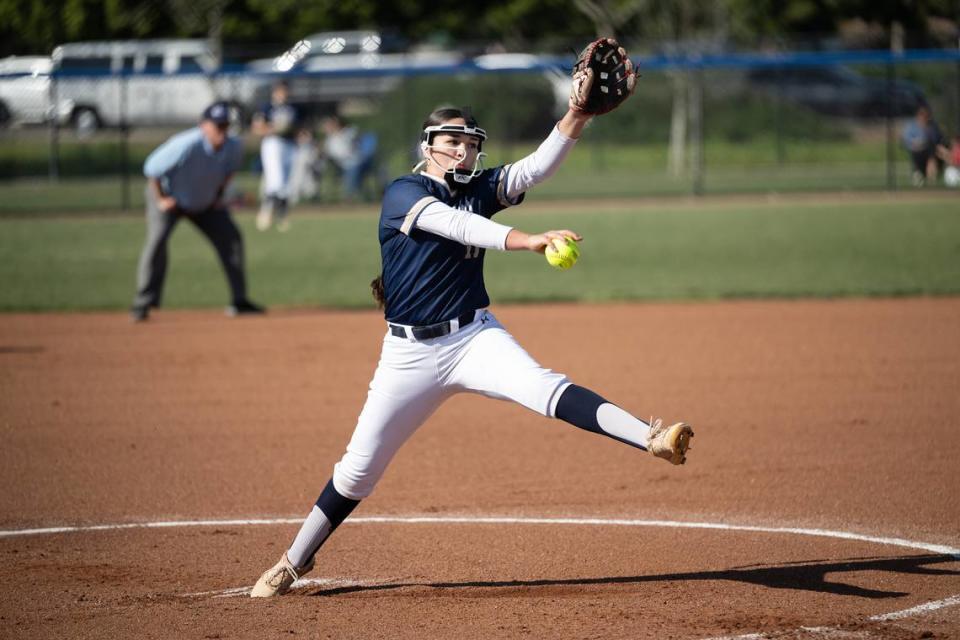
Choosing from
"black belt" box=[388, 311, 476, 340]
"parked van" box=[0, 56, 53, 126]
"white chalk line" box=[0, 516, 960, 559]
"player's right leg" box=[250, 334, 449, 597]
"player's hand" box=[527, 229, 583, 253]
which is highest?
"parked van" box=[0, 56, 53, 126]

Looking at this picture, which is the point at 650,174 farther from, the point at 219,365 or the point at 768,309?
the point at 219,365

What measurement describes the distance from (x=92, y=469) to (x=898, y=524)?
5062 mm

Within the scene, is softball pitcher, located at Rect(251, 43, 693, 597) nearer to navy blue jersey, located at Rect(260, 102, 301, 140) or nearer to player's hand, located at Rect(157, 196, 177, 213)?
player's hand, located at Rect(157, 196, 177, 213)

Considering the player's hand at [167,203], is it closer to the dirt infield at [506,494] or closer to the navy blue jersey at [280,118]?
the dirt infield at [506,494]

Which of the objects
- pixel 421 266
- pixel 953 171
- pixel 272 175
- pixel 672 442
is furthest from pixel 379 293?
pixel 953 171

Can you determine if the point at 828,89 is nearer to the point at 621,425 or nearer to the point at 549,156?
the point at 549,156

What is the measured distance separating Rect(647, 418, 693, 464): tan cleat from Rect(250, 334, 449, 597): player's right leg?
104 cm

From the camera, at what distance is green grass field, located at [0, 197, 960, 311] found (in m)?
15.8

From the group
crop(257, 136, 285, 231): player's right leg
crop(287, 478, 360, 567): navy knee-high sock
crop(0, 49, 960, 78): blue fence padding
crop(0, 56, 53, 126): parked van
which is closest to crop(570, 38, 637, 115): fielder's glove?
crop(287, 478, 360, 567): navy knee-high sock

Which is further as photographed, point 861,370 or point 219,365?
point 219,365

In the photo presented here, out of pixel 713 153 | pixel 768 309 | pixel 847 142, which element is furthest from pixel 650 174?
pixel 768 309

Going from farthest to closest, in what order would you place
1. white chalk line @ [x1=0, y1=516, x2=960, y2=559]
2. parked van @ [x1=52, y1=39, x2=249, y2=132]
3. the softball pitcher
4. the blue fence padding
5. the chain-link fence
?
the chain-link fence → parked van @ [x1=52, y1=39, x2=249, y2=132] → the blue fence padding → white chalk line @ [x1=0, y1=516, x2=960, y2=559] → the softball pitcher

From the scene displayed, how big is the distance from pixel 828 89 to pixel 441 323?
89.0ft

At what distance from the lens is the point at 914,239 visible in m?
19.4
